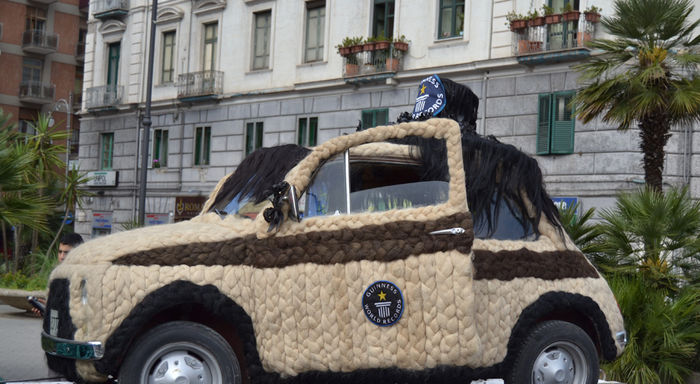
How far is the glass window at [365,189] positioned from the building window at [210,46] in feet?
80.8

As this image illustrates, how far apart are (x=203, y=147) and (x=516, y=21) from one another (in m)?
12.6

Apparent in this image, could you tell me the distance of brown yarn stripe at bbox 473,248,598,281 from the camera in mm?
6348

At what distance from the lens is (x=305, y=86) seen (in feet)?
86.8

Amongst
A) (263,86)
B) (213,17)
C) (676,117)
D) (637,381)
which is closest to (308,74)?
(263,86)

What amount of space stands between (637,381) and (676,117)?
7391 millimetres


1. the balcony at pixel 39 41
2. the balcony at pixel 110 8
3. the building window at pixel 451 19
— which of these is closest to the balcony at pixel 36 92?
the balcony at pixel 39 41

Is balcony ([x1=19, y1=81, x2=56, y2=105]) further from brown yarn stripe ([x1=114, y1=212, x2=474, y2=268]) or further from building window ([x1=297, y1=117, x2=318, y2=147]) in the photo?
brown yarn stripe ([x1=114, y1=212, x2=474, y2=268])

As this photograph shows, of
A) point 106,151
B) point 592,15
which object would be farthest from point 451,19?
point 106,151

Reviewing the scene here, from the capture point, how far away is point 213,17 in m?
30.2

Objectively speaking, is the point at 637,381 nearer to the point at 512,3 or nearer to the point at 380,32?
the point at 512,3

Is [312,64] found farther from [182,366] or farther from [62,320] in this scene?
[182,366]

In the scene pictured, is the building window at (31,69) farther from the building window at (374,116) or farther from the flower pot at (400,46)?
the flower pot at (400,46)

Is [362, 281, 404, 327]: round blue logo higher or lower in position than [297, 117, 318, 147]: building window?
lower

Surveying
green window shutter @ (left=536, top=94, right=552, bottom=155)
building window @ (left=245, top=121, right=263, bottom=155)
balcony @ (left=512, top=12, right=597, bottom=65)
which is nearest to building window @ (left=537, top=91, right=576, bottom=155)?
green window shutter @ (left=536, top=94, right=552, bottom=155)
